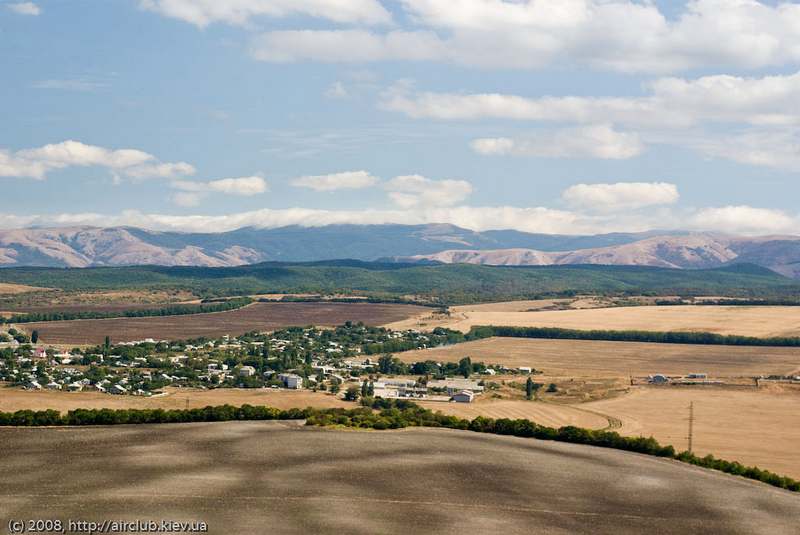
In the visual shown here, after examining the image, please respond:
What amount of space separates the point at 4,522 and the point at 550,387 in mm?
113333

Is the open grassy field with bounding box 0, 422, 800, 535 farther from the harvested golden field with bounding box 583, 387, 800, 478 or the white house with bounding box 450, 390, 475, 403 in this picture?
the white house with bounding box 450, 390, 475, 403

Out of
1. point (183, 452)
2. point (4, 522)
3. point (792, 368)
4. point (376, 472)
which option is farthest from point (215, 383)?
point (792, 368)

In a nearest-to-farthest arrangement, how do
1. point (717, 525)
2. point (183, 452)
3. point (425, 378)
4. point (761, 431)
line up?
point (717, 525) < point (183, 452) < point (761, 431) < point (425, 378)

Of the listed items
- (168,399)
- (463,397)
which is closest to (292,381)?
(168,399)

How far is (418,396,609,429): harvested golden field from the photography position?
131 metres

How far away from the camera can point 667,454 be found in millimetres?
97438

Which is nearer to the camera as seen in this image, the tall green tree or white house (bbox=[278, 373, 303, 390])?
white house (bbox=[278, 373, 303, 390])

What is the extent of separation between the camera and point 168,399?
141m

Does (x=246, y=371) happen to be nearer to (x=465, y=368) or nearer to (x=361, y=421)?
(x=465, y=368)

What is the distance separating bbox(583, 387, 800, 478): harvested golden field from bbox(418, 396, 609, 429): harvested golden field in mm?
4248

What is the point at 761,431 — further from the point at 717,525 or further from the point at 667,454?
the point at 717,525

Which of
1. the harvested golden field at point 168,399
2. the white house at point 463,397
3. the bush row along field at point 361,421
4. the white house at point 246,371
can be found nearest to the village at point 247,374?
the white house at point 246,371

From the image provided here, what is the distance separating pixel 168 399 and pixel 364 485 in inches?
2757

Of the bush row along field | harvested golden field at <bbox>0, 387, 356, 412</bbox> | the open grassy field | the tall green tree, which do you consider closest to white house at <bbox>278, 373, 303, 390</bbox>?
harvested golden field at <bbox>0, 387, 356, 412</bbox>
